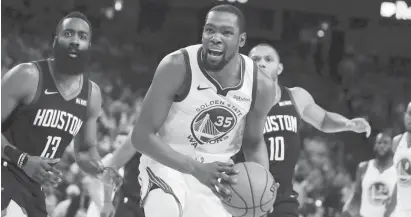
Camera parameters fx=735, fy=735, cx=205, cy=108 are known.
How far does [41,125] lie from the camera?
4.30 meters

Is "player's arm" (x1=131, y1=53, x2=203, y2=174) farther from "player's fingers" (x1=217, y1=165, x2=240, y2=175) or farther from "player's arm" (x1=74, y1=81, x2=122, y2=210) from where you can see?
"player's arm" (x1=74, y1=81, x2=122, y2=210)

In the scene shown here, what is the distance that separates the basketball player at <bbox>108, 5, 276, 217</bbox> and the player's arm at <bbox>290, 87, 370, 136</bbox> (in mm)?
1826

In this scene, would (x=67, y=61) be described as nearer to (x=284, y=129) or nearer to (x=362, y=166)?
(x=284, y=129)

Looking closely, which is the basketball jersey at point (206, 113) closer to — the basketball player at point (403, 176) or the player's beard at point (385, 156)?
the basketball player at point (403, 176)

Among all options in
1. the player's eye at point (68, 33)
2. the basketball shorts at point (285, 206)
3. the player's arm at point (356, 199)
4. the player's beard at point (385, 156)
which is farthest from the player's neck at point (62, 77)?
the player's beard at point (385, 156)

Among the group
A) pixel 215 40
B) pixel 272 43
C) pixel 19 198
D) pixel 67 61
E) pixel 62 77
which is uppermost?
pixel 272 43

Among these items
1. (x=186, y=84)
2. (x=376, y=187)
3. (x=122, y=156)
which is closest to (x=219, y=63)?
(x=186, y=84)

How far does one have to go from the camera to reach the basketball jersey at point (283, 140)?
540 cm

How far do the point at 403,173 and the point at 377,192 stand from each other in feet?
2.98

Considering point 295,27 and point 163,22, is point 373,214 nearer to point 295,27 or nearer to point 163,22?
point 295,27

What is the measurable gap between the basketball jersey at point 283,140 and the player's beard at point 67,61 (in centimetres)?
149

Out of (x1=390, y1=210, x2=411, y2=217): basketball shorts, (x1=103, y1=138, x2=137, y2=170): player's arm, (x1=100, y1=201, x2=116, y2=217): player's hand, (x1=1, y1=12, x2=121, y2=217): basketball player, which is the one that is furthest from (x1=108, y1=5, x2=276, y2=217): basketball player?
(x1=390, y1=210, x2=411, y2=217): basketball shorts

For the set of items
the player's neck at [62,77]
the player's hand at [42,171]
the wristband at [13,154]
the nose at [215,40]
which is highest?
the nose at [215,40]

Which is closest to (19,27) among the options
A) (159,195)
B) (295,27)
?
(295,27)
